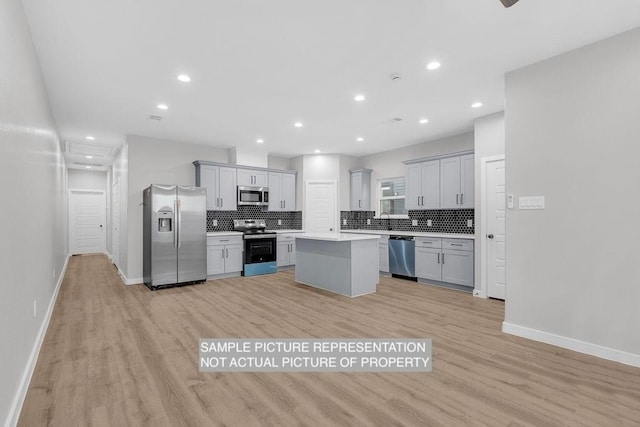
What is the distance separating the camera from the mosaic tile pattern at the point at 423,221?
18.8 feet

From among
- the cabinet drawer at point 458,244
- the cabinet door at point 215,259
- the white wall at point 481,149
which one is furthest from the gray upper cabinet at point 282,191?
the white wall at point 481,149

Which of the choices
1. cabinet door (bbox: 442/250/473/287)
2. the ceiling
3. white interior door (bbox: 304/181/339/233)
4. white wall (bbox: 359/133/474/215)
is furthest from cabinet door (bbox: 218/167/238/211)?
cabinet door (bbox: 442/250/473/287)

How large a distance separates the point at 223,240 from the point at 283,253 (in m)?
1.43

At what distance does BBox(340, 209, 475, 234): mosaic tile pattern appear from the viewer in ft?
18.8

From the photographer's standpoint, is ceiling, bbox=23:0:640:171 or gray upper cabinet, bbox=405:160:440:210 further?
gray upper cabinet, bbox=405:160:440:210

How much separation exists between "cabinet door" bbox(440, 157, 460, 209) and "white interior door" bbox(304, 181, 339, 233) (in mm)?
2606

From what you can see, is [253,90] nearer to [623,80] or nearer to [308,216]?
[623,80]

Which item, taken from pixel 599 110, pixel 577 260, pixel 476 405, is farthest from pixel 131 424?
pixel 599 110

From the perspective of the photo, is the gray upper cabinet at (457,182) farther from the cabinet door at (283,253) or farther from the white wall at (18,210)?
the white wall at (18,210)

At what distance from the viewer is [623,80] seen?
2.61 meters

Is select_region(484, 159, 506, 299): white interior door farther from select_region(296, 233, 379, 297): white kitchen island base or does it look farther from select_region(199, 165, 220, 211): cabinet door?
select_region(199, 165, 220, 211): cabinet door

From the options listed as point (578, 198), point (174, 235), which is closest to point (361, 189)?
point (174, 235)

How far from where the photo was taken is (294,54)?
2977mm

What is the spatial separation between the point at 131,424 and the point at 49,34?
3163 millimetres
